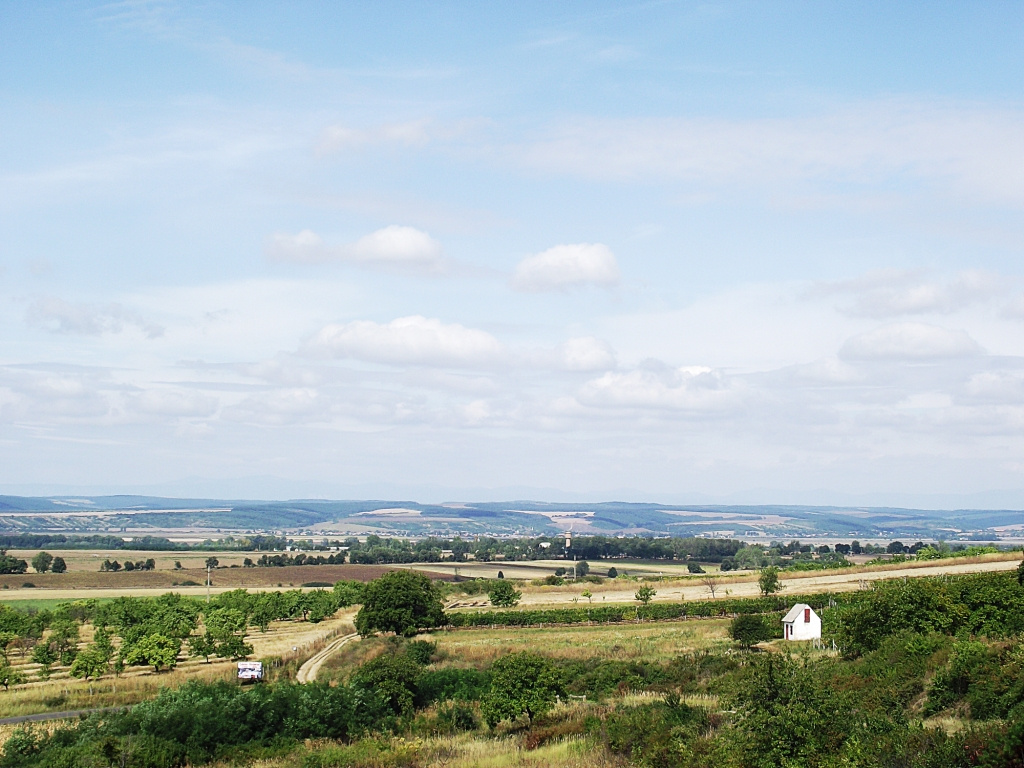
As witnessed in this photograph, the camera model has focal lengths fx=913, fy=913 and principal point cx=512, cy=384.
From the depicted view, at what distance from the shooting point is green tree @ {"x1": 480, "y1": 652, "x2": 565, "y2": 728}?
3484 centimetres

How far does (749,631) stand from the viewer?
5984 cm

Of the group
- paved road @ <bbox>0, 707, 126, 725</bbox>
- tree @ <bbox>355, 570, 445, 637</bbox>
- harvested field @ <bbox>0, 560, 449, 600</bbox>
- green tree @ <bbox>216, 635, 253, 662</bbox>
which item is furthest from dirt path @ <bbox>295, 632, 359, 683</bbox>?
harvested field @ <bbox>0, 560, 449, 600</bbox>

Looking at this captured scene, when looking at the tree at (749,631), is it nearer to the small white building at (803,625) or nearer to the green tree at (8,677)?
the small white building at (803,625)

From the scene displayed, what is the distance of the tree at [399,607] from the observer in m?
75.1

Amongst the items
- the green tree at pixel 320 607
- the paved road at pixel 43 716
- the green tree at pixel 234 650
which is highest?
the paved road at pixel 43 716

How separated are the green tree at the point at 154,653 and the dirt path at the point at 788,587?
147 feet

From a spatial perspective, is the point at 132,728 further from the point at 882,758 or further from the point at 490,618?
the point at 490,618

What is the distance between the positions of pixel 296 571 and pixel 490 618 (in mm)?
88950

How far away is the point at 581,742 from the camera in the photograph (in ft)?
94.6

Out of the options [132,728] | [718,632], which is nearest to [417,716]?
[132,728]

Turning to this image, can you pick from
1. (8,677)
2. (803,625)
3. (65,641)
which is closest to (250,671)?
(8,677)

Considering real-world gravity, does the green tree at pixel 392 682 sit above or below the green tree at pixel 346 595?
above

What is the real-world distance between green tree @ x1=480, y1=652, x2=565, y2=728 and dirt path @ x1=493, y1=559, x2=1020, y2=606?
61054 millimetres

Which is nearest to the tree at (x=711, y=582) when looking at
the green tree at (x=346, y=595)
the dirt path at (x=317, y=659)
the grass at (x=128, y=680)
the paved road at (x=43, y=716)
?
the green tree at (x=346, y=595)
